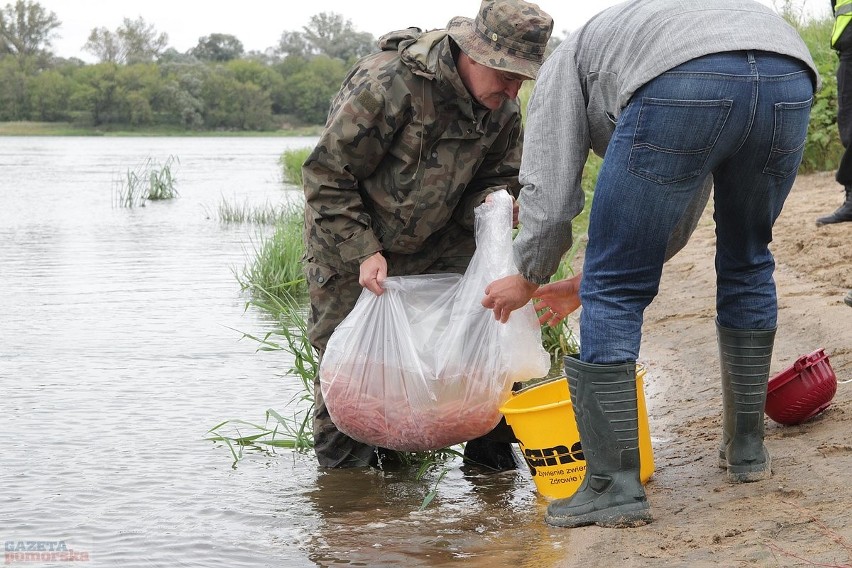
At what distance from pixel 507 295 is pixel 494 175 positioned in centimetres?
66

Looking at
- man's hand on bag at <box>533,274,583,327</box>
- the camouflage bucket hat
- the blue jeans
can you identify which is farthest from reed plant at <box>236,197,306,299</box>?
the blue jeans

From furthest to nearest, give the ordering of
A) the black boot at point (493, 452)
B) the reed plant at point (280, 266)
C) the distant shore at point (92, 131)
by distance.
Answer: the distant shore at point (92, 131)
the reed plant at point (280, 266)
the black boot at point (493, 452)

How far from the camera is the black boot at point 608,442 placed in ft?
8.86

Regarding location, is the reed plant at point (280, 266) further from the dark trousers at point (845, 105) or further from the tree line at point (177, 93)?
the tree line at point (177, 93)

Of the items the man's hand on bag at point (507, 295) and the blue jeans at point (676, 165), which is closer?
the blue jeans at point (676, 165)

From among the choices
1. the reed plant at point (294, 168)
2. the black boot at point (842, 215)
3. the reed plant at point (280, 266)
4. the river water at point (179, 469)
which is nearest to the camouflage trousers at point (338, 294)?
the river water at point (179, 469)

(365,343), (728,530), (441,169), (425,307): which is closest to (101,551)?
(365,343)

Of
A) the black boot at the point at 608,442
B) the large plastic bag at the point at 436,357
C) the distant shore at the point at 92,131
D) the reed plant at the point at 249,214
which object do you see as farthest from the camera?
the distant shore at the point at 92,131

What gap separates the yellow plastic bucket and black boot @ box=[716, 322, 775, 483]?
9.9 inches

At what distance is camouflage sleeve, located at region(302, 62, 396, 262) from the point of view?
330cm

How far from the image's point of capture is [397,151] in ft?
11.2

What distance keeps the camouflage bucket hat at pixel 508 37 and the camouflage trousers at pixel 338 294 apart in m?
0.83

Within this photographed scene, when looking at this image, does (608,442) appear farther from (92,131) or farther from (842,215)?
(92,131)

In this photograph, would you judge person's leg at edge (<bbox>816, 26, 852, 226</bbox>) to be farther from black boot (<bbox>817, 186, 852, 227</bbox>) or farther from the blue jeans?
the blue jeans
